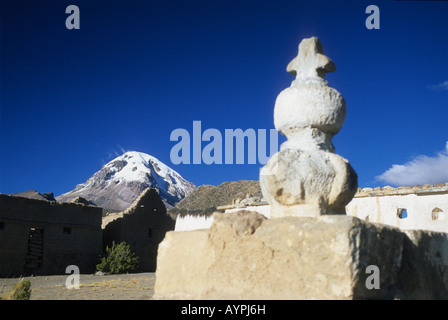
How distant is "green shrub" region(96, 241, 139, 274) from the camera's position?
614 inches

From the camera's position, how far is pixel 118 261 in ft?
51.7

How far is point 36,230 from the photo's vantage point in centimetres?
1523

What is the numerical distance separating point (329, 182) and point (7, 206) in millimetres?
13453

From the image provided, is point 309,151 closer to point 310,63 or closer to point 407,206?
point 310,63

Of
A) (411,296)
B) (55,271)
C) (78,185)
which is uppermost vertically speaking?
(78,185)

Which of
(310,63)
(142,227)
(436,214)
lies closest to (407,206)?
(436,214)

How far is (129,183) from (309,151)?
43893 millimetres

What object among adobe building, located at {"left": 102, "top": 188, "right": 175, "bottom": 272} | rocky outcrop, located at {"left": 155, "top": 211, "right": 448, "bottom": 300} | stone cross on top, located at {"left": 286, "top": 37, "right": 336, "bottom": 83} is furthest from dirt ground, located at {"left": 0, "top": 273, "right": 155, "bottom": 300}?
adobe building, located at {"left": 102, "top": 188, "right": 175, "bottom": 272}

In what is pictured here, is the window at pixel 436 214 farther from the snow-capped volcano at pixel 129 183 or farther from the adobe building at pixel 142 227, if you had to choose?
the snow-capped volcano at pixel 129 183

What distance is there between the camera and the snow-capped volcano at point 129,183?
42906 mm

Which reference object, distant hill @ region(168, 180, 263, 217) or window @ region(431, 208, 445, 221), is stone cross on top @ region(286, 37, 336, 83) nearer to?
window @ region(431, 208, 445, 221)

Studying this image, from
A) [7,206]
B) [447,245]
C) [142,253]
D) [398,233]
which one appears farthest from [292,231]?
[142,253]

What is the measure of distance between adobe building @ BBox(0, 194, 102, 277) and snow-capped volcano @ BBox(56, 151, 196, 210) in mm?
24332
